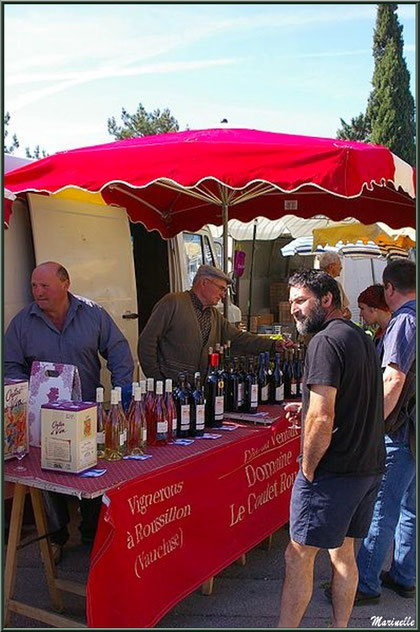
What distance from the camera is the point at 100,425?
3.10m

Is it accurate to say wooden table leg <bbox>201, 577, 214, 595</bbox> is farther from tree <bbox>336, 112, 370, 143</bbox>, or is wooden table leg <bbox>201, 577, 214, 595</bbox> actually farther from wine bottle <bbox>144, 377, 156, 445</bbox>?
tree <bbox>336, 112, 370, 143</bbox>

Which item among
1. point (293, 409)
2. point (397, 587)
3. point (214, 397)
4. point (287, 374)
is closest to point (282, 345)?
point (287, 374)

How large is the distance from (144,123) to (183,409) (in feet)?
119

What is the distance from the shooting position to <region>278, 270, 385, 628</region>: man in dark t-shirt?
252 centimetres

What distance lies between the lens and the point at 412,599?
3.54 m

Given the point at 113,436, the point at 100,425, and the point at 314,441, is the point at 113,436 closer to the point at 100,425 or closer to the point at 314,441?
the point at 100,425

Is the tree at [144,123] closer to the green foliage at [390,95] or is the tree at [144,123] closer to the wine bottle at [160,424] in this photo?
the green foliage at [390,95]

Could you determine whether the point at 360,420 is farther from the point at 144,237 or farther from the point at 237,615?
the point at 144,237

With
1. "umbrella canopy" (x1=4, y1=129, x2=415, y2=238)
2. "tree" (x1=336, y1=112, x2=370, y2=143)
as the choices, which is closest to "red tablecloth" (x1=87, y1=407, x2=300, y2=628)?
"umbrella canopy" (x1=4, y1=129, x2=415, y2=238)

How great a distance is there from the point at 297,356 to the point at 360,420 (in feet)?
6.84

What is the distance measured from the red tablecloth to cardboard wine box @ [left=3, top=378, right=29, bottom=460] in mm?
475

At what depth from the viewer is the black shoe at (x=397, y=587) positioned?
3.55 meters

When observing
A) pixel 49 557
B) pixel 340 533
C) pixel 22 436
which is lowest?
pixel 49 557

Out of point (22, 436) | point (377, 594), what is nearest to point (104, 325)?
point (22, 436)
